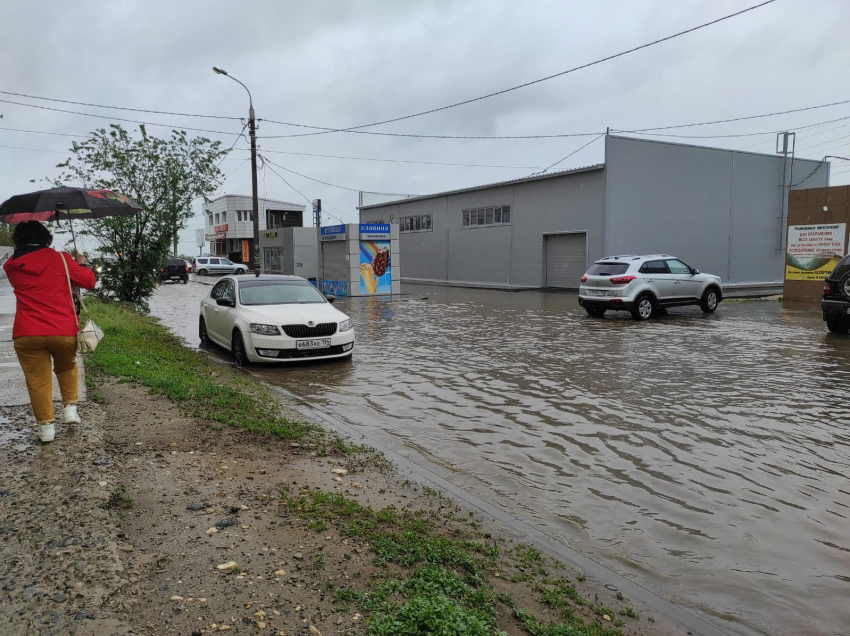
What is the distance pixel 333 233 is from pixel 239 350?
17604 mm

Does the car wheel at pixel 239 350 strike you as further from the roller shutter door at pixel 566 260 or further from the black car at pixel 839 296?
the roller shutter door at pixel 566 260

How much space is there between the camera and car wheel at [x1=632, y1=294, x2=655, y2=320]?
17.1 metres

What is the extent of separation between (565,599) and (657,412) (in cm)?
449

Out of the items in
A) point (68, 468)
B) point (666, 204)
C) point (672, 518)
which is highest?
point (666, 204)

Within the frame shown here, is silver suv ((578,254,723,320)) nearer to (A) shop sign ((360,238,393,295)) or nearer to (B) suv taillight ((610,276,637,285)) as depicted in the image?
(B) suv taillight ((610,276,637,285))

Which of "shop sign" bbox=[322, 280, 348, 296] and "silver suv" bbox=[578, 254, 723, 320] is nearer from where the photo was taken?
"silver suv" bbox=[578, 254, 723, 320]

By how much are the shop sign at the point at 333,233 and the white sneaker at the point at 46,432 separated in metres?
22.1

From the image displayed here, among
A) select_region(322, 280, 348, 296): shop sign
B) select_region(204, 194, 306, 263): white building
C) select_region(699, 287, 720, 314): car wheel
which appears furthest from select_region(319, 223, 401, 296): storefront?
select_region(204, 194, 306, 263): white building

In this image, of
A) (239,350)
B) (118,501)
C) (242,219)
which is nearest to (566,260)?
(239,350)

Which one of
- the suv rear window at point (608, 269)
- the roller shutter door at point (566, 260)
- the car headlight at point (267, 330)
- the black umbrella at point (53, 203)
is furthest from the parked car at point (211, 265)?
the black umbrella at point (53, 203)

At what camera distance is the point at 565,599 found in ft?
11.1

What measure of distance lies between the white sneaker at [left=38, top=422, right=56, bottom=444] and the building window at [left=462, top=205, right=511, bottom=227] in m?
29.7

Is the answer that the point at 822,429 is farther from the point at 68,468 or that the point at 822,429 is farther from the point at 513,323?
the point at 513,323

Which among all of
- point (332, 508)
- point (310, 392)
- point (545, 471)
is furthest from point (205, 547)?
point (310, 392)
